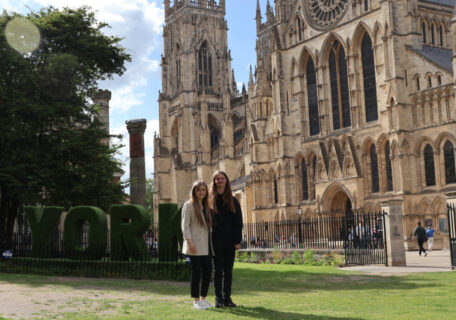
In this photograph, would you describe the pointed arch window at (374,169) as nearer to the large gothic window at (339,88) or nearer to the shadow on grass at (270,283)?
the large gothic window at (339,88)

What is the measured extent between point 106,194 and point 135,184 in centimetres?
202

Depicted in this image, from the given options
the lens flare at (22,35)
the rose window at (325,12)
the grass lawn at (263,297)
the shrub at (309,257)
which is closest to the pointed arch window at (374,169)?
the rose window at (325,12)

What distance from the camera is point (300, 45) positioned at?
139 ft

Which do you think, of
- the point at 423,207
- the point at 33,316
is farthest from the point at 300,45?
the point at 33,316

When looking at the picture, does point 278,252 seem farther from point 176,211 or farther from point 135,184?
point 176,211

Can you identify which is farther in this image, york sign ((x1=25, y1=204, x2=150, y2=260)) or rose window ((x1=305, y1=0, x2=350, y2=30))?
rose window ((x1=305, y1=0, x2=350, y2=30))

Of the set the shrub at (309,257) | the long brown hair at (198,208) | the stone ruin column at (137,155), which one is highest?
the stone ruin column at (137,155)

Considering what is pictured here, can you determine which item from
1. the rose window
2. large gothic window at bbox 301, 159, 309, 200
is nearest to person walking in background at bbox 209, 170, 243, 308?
the rose window

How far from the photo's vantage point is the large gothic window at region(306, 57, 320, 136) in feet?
138

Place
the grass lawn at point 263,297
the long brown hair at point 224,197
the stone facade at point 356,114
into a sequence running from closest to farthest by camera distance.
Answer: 1. the grass lawn at point 263,297
2. the long brown hair at point 224,197
3. the stone facade at point 356,114

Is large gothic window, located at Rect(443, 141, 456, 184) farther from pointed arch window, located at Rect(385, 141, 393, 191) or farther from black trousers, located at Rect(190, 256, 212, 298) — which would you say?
black trousers, located at Rect(190, 256, 212, 298)

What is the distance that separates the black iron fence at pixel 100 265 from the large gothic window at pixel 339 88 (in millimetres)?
24561

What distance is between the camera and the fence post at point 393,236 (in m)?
19.5

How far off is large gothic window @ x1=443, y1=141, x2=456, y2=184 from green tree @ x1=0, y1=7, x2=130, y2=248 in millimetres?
18924
